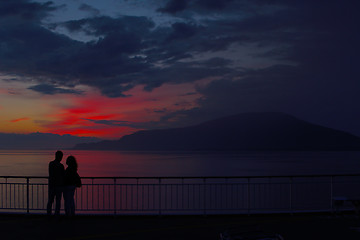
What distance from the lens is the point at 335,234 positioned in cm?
803

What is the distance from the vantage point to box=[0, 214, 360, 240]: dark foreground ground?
791cm

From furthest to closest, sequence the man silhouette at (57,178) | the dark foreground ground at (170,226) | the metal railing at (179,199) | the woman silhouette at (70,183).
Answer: the metal railing at (179,199) → the woman silhouette at (70,183) → the man silhouette at (57,178) → the dark foreground ground at (170,226)

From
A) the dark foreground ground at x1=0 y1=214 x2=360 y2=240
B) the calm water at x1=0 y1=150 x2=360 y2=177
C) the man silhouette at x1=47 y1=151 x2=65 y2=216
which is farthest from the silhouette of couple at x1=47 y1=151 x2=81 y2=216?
the calm water at x1=0 y1=150 x2=360 y2=177

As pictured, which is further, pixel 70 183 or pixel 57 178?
pixel 70 183

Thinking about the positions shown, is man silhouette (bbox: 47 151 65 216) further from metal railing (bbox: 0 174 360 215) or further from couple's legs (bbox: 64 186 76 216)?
metal railing (bbox: 0 174 360 215)

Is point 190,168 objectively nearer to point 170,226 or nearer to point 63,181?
point 63,181

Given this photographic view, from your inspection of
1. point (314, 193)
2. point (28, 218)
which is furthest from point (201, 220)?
point (314, 193)

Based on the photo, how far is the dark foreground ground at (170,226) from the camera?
7.91m

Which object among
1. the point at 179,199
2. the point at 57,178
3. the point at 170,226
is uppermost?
the point at 57,178

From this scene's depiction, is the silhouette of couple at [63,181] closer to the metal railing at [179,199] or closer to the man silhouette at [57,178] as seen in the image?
the man silhouette at [57,178]

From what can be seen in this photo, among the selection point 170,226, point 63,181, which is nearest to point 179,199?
point 63,181

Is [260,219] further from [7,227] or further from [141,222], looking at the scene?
[7,227]

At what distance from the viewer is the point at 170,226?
8977 mm

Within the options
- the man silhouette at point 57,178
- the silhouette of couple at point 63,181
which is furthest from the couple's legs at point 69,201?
the man silhouette at point 57,178
